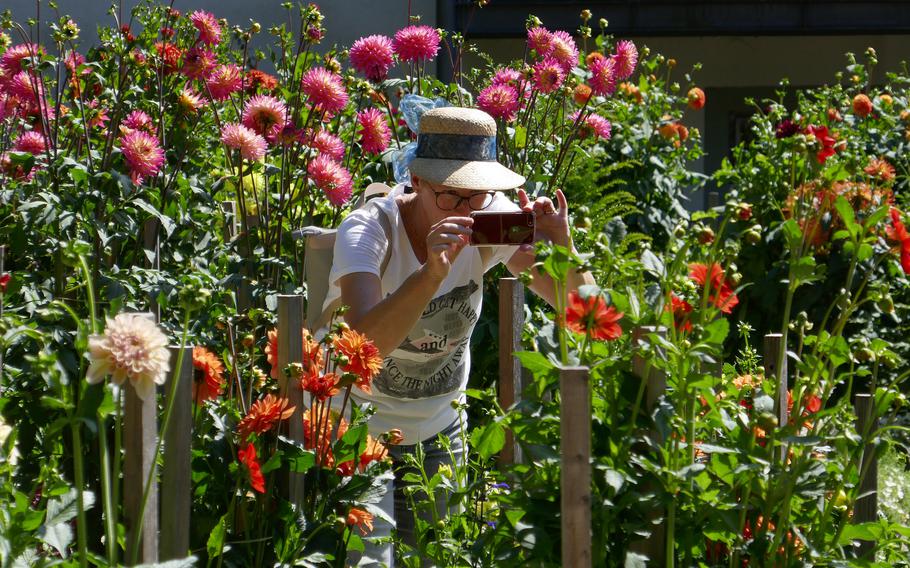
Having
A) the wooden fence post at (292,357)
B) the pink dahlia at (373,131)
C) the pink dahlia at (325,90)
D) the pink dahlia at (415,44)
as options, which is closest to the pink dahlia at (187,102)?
the pink dahlia at (325,90)

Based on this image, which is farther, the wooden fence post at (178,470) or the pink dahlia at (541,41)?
the pink dahlia at (541,41)

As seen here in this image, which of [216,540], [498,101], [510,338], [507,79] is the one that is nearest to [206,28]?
[498,101]

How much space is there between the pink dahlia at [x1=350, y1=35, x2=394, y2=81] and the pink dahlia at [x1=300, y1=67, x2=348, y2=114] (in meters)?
0.28

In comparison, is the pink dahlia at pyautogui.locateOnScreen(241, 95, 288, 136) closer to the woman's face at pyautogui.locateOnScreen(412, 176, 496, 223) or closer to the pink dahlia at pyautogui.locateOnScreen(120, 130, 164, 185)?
the pink dahlia at pyautogui.locateOnScreen(120, 130, 164, 185)

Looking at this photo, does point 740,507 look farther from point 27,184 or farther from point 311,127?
point 27,184

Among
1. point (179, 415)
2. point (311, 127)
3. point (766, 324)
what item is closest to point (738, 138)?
point (766, 324)

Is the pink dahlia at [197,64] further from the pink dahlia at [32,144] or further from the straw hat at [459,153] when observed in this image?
the straw hat at [459,153]

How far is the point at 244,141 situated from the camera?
280cm

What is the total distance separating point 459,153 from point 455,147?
2cm

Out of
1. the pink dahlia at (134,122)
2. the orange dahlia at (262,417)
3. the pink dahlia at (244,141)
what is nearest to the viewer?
the orange dahlia at (262,417)

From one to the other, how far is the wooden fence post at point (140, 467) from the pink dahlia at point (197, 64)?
1.97m

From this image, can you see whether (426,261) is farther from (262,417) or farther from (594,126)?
(594,126)

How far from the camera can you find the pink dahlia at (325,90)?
2932 mm

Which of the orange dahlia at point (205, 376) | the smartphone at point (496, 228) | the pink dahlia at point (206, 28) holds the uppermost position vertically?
the pink dahlia at point (206, 28)
